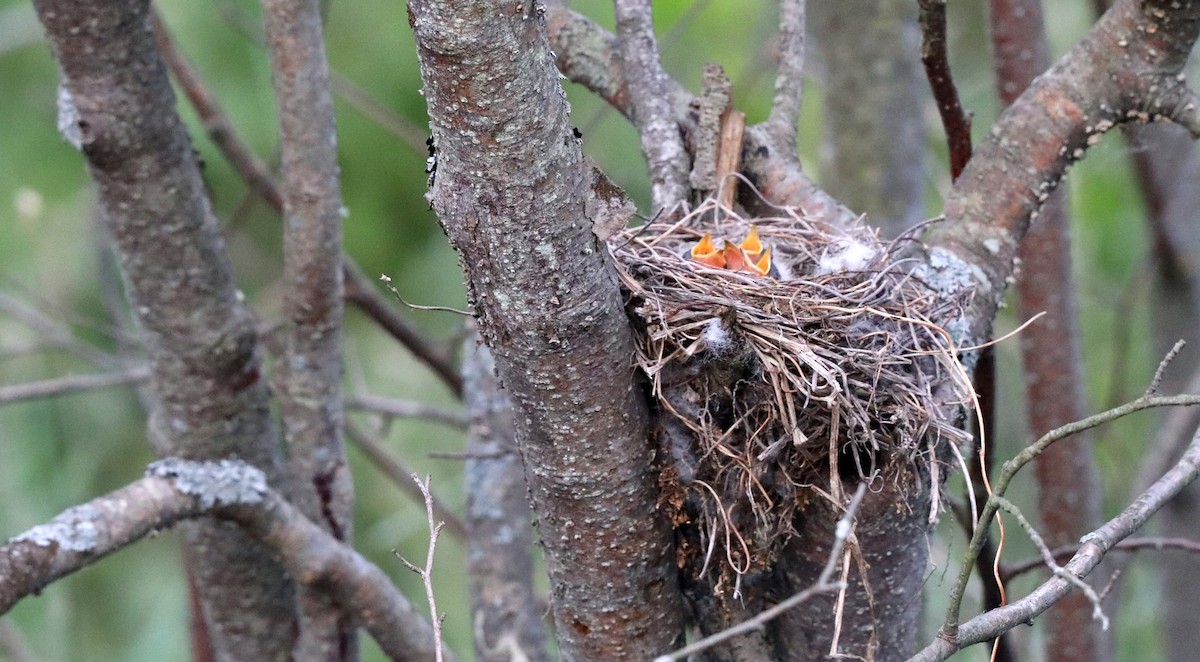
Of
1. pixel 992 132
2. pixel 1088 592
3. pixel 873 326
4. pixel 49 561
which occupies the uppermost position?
pixel 992 132

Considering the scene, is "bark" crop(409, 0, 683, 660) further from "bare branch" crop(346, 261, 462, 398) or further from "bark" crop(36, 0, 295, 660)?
"bare branch" crop(346, 261, 462, 398)

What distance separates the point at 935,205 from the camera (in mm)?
5309

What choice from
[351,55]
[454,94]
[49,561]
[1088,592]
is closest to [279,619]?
[49,561]

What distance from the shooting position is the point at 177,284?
1.91 meters

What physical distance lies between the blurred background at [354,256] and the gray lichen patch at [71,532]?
8.35 feet

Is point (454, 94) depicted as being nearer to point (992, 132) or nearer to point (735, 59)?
point (992, 132)

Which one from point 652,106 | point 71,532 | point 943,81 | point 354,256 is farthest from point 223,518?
point 354,256

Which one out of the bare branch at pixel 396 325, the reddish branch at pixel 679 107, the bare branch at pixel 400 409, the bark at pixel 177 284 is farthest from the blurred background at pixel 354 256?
the reddish branch at pixel 679 107

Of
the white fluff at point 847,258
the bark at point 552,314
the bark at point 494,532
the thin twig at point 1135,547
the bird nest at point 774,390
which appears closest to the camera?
the bark at point 552,314

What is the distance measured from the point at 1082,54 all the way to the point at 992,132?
16 cm

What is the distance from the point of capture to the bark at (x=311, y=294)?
1929 mm

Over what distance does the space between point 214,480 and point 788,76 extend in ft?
3.81

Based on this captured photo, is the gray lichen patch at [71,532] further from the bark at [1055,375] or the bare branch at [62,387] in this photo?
the bark at [1055,375]

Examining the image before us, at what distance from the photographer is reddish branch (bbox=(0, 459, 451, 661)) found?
4.61 ft
